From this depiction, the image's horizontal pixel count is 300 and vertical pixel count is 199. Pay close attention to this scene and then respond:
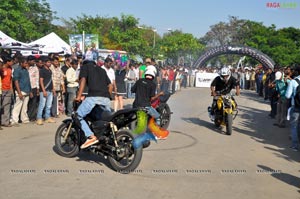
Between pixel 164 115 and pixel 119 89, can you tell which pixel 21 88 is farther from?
pixel 119 89

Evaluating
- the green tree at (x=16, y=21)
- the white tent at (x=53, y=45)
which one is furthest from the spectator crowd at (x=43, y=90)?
the green tree at (x=16, y=21)

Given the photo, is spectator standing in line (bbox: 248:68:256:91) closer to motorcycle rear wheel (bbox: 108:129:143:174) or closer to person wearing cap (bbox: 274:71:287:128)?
person wearing cap (bbox: 274:71:287:128)

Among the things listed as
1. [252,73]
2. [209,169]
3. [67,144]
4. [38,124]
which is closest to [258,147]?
[209,169]

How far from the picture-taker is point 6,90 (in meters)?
10.1

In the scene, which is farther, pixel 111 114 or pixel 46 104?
pixel 46 104

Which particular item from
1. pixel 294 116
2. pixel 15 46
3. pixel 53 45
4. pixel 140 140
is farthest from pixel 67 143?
pixel 53 45

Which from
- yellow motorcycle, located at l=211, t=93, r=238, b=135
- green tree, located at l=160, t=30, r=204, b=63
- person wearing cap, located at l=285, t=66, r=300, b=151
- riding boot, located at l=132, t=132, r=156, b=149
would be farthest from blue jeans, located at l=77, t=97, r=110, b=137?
green tree, located at l=160, t=30, r=204, b=63

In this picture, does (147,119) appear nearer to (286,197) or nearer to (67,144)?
(67,144)

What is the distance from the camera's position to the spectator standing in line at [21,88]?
10438mm

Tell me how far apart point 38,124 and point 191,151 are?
481 centimetres

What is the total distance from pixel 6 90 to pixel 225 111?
224 inches

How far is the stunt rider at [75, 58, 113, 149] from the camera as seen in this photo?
6609mm

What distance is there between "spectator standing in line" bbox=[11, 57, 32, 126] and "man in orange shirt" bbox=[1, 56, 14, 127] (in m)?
0.23

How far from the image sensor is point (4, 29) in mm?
36281
